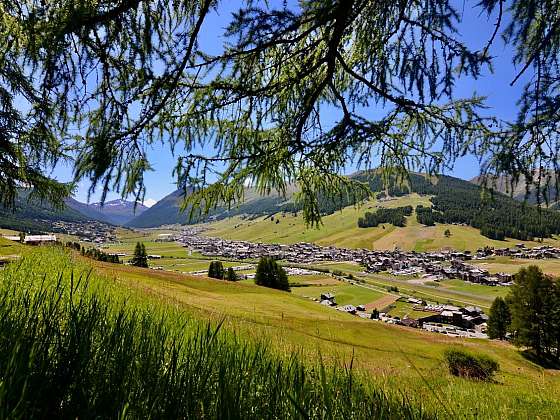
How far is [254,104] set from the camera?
223 inches

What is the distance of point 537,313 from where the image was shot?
4269cm

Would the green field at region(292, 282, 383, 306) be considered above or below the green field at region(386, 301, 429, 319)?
above

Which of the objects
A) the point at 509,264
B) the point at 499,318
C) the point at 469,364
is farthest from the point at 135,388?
the point at 509,264

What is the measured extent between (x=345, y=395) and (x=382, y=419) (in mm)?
263

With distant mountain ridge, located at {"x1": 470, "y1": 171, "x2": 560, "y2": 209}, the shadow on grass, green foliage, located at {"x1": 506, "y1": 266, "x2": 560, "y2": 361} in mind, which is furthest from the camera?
green foliage, located at {"x1": 506, "y1": 266, "x2": 560, "y2": 361}

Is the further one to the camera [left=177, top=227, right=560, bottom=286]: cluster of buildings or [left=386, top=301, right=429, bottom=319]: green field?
[left=177, top=227, right=560, bottom=286]: cluster of buildings

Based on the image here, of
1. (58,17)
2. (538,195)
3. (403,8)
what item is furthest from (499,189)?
(58,17)

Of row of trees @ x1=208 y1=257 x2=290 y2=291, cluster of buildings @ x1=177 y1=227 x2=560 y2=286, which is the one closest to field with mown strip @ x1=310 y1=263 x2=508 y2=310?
cluster of buildings @ x1=177 y1=227 x2=560 y2=286

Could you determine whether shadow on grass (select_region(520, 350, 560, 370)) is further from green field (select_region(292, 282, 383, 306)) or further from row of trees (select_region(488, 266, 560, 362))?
green field (select_region(292, 282, 383, 306))

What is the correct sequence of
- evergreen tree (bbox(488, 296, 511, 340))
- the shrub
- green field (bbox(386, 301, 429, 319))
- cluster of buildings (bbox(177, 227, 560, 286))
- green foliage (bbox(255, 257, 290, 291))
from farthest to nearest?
cluster of buildings (bbox(177, 227, 560, 286)) < green field (bbox(386, 301, 429, 319)) < green foliage (bbox(255, 257, 290, 291)) < evergreen tree (bbox(488, 296, 511, 340)) < the shrub

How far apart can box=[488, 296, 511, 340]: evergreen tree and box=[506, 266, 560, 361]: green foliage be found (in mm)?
13063

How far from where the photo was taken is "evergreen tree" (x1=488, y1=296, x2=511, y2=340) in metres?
57.7

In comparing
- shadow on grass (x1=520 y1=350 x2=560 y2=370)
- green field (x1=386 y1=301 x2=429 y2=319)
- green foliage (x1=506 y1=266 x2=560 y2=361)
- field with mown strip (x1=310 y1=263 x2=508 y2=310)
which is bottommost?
green field (x1=386 y1=301 x2=429 y2=319)

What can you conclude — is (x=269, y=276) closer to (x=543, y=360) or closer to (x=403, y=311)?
(x=543, y=360)
